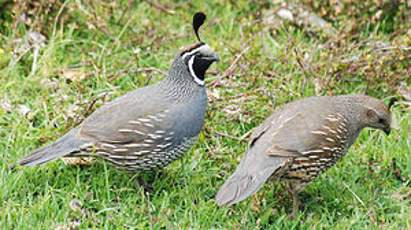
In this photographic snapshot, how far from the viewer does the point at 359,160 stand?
512 centimetres

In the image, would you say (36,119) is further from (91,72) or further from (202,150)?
(202,150)

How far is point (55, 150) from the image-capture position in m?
4.68

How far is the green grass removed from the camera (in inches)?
179

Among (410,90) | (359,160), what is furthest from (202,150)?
(410,90)

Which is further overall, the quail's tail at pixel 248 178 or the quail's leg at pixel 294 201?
the quail's leg at pixel 294 201

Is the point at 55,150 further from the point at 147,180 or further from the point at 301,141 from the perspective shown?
the point at 301,141

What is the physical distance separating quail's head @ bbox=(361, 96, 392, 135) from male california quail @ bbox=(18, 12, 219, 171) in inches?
33.6

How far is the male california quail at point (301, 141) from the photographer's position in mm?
4391

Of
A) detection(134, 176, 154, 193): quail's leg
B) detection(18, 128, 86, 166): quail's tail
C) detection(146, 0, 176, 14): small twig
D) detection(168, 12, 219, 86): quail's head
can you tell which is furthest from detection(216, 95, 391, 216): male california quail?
detection(146, 0, 176, 14): small twig

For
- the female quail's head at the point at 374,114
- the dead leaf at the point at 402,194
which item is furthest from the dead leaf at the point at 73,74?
the dead leaf at the point at 402,194

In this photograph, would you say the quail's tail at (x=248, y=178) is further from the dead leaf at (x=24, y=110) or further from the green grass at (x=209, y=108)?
the dead leaf at (x=24, y=110)

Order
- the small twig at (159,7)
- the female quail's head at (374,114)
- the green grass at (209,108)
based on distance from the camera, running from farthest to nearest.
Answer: the small twig at (159,7) → the female quail's head at (374,114) → the green grass at (209,108)

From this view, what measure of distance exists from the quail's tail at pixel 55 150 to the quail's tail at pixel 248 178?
2.75 feet

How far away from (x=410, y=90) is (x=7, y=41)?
2603mm
